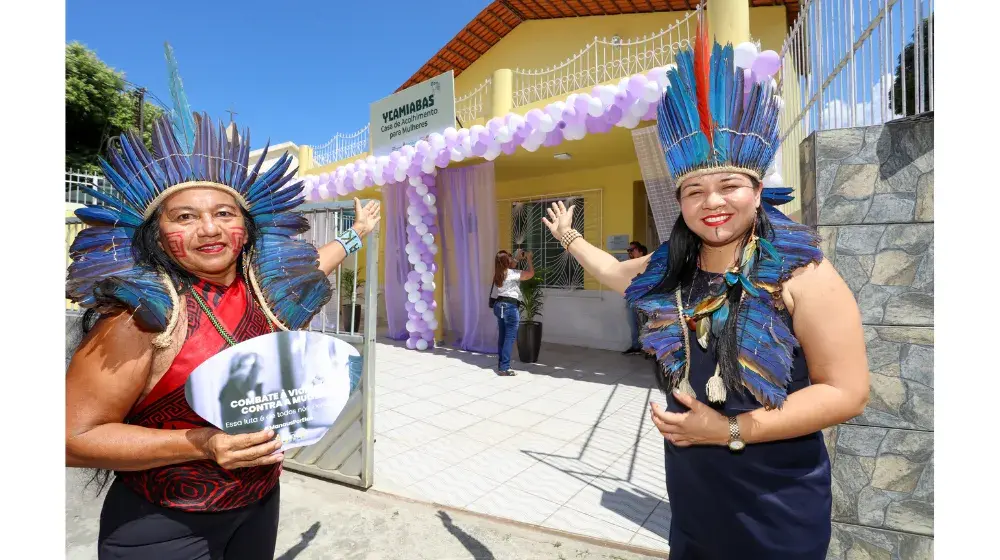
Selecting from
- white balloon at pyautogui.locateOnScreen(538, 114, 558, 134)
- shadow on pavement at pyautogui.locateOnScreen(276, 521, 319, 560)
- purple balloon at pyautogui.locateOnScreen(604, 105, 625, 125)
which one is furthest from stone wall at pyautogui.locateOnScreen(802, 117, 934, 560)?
white balloon at pyautogui.locateOnScreen(538, 114, 558, 134)

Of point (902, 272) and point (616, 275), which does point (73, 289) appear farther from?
point (902, 272)

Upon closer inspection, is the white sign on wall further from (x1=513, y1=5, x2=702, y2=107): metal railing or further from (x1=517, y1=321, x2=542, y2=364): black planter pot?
(x1=517, y1=321, x2=542, y2=364): black planter pot

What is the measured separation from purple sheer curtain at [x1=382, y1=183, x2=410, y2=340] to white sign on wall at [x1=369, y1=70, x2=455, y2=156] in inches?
32.7

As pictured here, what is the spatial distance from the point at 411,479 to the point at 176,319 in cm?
228

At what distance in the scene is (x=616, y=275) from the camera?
5.51ft

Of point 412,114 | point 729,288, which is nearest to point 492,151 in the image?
point 412,114

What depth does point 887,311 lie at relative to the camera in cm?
180

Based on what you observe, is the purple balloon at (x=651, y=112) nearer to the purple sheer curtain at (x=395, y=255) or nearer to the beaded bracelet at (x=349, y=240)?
the beaded bracelet at (x=349, y=240)

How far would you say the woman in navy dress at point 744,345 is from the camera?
1140 mm

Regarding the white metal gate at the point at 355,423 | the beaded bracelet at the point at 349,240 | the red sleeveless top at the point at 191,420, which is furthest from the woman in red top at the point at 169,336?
the white metal gate at the point at 355,423

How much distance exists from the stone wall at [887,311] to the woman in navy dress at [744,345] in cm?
77

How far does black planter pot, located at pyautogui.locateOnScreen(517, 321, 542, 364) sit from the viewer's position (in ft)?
20.6

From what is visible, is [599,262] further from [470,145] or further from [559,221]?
[470,145]

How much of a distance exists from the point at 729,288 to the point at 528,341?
509cm
